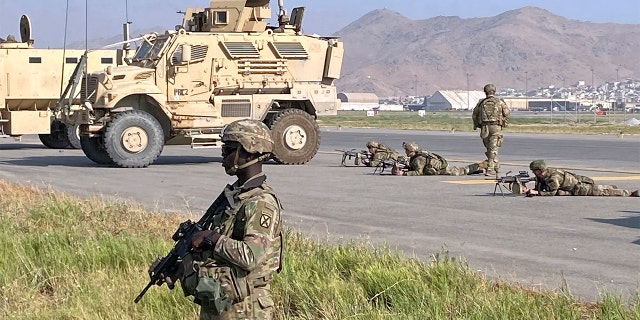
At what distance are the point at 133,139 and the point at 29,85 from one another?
6573 mm

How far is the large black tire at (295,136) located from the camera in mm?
23453

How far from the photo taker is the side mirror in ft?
74.9

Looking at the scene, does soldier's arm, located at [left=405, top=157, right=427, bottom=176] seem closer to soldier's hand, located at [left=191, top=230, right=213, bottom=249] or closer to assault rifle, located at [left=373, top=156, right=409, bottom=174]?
assault rifle, located at [left=373, top=156, right=409, bottom=174]

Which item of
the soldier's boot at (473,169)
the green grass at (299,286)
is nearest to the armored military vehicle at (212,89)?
the soldier's boot at (473,169)

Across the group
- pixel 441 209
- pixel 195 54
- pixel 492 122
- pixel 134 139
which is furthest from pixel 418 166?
pixel 441 209

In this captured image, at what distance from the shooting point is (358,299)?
25.2ft

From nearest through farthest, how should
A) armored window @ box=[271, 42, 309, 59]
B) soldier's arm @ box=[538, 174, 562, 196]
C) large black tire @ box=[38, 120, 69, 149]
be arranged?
soldier's arm @ box=[538, 174, 562, 196] → armored window @ box=[271, 42, 309, 59] → large black tire @ box=[38, 120, 69, 149]

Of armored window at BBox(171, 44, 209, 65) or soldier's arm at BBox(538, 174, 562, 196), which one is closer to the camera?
soldier's arm at BBox(538, 174, 562, 196)

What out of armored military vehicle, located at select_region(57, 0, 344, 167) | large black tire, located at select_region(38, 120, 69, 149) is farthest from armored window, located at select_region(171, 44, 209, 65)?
large black tire, located at select_region(38, 120, 69, 149)

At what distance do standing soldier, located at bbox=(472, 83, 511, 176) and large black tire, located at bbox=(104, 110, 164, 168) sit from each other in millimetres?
6368

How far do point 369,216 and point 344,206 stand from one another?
1276 mm

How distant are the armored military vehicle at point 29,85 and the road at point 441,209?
119cm

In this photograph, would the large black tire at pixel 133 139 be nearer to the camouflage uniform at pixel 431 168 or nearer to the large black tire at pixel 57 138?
the camouflage uniform at pixel 431 168

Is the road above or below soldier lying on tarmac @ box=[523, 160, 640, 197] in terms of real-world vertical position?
below
